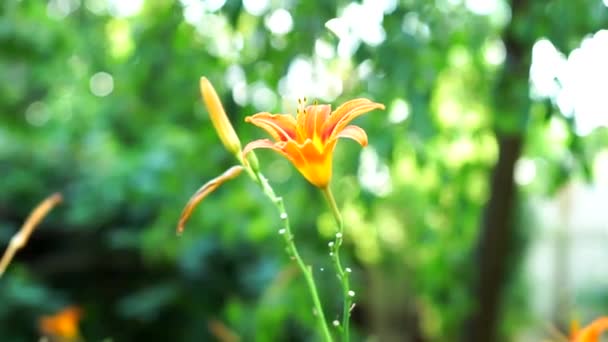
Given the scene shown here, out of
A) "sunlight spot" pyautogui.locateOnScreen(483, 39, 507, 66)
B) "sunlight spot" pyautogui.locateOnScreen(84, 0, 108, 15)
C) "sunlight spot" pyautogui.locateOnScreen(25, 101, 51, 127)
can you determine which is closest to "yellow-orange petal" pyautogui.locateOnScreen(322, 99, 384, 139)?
"sunlight spot" pyautogui.locateOnScreen(483, 39, 507, 66)

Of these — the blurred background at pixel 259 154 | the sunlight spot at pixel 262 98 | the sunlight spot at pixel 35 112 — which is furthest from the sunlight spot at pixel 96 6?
the sunlight spot at pixel 262 98

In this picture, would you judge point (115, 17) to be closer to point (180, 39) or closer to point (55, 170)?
point (55, 170)

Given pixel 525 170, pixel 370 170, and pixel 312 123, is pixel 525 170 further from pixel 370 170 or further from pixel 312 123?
pixel 312 123

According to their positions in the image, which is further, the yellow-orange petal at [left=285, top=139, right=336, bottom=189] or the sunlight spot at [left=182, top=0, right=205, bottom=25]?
the sunlight spot at [left=182, top=0, right=205, bottom=25]

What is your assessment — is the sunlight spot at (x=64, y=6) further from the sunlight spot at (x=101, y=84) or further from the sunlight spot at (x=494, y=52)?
the sunlight spot at (x=494, y=52)

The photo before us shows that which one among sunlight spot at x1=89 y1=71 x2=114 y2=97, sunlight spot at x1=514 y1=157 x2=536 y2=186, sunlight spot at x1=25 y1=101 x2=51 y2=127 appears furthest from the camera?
sunlight spot at x1=25 y1=101 x2=51 y2=127

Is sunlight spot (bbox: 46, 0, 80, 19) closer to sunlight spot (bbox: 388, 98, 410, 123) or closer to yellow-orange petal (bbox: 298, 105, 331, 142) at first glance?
sunlight spot (bbox: 388, 98, 410, 123)

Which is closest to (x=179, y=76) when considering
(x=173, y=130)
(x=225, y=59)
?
(x=225, y=59)
